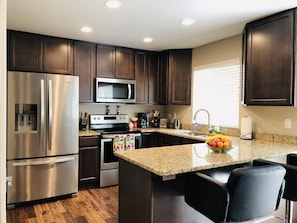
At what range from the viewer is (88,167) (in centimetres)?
380

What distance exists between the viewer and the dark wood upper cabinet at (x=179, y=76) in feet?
14.7

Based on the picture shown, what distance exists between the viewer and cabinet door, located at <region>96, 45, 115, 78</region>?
4.17 m

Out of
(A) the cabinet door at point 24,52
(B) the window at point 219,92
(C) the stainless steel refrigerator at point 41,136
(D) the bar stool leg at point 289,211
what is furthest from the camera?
(B) the window at point 219,92

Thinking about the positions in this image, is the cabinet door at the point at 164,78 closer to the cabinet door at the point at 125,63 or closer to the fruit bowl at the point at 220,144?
the cabinet door at the point at 125,63

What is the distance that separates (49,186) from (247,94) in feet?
9.44

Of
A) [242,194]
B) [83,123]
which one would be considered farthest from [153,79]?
[242,194]

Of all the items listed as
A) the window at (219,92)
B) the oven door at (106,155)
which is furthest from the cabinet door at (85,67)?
the window at (219,92)

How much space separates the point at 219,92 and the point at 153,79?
1.36 meters

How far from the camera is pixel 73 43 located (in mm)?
3926

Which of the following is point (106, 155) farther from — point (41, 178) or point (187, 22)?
point (187, 22)

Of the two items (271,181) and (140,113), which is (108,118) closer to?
(140,113)

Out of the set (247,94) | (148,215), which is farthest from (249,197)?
(247,94)

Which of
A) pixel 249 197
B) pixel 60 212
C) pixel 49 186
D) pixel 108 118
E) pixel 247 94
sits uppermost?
pixel 247 94

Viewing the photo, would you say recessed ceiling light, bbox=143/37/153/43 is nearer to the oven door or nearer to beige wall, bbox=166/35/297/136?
beige wall, bbox=166/35/297/136
